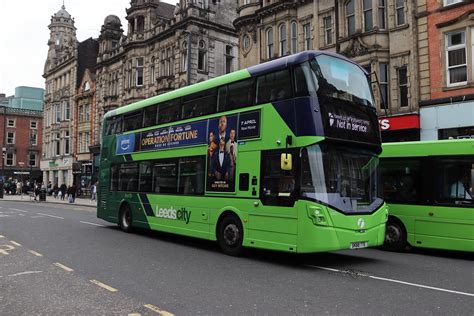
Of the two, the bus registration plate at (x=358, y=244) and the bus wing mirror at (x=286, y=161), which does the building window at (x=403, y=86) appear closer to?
the bus registration plate at (x=358, y=244)

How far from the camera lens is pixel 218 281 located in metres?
7.59

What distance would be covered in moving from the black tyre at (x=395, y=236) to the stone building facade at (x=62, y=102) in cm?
4576

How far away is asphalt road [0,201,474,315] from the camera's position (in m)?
6.05

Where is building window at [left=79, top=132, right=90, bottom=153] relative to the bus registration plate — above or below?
above

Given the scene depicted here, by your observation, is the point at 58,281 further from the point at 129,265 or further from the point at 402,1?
the point at 402,1

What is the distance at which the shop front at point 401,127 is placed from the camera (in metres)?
20.1

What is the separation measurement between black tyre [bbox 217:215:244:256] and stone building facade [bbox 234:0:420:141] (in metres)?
12.1

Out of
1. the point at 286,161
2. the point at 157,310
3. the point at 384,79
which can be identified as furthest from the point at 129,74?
the point at 157,310

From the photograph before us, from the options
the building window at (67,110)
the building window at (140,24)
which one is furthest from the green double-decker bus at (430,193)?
the building window at (67,110)

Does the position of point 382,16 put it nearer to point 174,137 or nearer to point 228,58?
point 174,137

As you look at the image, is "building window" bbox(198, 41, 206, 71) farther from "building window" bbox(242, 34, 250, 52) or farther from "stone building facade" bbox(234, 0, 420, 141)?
"stone building facade" bbox(234, 0, 420, 141)

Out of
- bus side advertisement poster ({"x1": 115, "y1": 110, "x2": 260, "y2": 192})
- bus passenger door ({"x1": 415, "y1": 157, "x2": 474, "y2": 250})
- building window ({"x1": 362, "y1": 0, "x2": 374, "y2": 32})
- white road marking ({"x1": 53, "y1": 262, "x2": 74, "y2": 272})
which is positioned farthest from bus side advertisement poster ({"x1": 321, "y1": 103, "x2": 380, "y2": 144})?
building window ({"x1": 362, "y1": 0, "x2": 374, "y2": 32})

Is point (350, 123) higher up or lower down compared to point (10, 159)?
lower down

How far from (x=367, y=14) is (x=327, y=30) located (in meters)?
2.52
